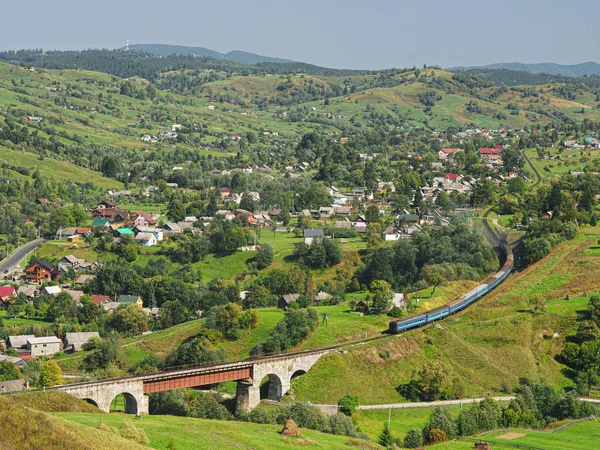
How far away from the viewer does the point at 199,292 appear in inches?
3944

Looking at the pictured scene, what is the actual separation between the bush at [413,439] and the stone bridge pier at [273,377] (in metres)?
13.6

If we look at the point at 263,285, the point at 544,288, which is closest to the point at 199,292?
the point at 263,285

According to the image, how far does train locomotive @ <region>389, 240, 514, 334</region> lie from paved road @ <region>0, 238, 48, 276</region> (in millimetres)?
58906

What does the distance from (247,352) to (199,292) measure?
982 inches

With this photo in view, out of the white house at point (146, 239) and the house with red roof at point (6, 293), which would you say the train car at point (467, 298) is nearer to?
the white house at point (146, 239)

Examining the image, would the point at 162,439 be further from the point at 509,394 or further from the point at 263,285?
the point at 263,285

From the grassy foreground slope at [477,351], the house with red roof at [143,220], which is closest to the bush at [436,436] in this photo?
the grassy foreground slope at [477,351]

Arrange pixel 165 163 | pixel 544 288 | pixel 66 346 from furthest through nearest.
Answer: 1. pixel 165 163
2. pixel 544 288
3. pixel 66 346

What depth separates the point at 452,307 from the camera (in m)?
84.8

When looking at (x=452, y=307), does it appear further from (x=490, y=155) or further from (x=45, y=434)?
(x=490, y=155)

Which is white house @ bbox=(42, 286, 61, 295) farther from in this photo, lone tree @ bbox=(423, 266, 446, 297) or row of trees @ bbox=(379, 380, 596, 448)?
row of trees @ bbox=(379, 380, 596, 448)

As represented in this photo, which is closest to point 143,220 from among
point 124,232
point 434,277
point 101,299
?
point 124,232

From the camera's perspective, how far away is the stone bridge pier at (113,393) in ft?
184

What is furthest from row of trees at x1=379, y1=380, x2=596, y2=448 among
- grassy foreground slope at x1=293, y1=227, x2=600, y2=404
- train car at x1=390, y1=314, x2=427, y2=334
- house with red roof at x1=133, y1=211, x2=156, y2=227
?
house with red roof at x1=133, y1=211, x2=156, y2=227
